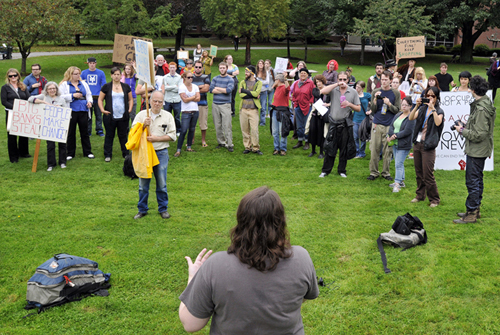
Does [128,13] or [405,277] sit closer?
[405,277]

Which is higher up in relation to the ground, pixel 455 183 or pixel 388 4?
pixel 388 4

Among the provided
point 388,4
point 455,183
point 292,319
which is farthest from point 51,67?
point 292,319

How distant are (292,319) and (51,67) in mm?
30140

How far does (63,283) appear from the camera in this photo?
213 inches

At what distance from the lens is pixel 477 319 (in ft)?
16.7

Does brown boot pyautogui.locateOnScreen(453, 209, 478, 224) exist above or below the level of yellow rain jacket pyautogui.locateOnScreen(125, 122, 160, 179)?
below

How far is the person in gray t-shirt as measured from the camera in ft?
7.91

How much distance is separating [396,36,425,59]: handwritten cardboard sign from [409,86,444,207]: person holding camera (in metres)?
6.67

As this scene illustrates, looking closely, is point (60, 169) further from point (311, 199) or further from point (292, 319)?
point (292, 319)

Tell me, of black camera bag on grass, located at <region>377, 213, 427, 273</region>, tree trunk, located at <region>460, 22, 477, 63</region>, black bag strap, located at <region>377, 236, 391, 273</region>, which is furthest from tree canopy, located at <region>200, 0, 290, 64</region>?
black bag strap, located at <region>377, 236, 391, 273</region>

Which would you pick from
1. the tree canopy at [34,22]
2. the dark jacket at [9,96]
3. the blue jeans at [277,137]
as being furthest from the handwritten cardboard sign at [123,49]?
the tree canopy at [34,22]

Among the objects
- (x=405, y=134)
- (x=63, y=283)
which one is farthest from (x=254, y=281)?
(x=405, y=134)

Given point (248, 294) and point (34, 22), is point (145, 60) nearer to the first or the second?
point (248, 294)

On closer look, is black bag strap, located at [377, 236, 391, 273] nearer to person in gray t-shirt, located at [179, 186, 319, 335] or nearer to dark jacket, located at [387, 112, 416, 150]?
dark jacket, located at [387, 112, 416, 150]
